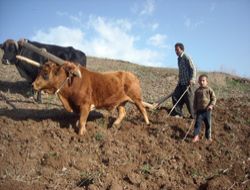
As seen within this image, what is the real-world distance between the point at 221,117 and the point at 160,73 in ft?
29.7

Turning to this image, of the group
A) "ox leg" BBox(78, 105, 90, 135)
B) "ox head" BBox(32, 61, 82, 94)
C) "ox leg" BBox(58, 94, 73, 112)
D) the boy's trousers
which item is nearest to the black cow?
"ox head" BBox(32, 61, 82, 94)

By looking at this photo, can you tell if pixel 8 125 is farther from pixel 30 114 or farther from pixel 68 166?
pixel 68 166

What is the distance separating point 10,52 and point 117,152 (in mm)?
7531

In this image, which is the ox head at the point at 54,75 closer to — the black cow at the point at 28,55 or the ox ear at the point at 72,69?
the ox ear at the point at 72,69

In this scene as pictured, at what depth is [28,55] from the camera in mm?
14555

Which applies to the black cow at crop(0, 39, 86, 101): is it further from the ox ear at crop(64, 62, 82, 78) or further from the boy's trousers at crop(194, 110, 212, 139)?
the boy's trousers at crop(194, 110, 212, 139)

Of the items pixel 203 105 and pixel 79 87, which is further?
pixel 79 87

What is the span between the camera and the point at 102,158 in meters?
8.37

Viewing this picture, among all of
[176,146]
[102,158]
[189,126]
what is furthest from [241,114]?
[102,158]

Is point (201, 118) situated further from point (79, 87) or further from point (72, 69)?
point (72, 69)

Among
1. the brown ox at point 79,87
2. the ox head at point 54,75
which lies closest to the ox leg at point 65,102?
the brown ox at point 79,87

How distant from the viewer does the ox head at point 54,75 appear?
9422 millimetres

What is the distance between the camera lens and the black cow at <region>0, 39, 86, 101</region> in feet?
46.9

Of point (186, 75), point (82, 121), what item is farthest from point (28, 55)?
point (186, 75)
